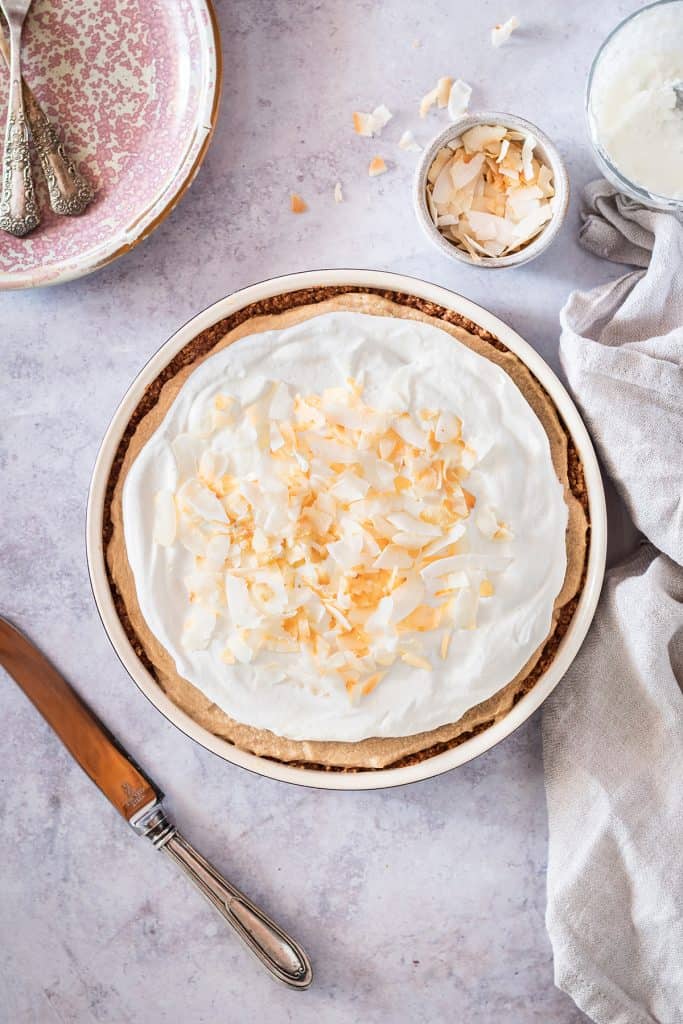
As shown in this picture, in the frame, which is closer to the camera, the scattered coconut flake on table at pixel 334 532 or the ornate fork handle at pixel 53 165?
the scattered coconut flake on table at pixel 334 532

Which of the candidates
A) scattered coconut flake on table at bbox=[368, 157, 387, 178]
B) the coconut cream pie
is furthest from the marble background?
the coconut cream pie

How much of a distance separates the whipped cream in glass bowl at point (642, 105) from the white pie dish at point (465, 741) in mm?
359

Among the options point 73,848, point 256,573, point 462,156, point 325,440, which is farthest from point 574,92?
point 73,848

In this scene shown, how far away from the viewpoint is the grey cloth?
148 cm

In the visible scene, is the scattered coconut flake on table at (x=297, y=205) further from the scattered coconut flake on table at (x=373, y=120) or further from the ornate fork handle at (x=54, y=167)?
the ornate fork handle at (x=54, y=167)

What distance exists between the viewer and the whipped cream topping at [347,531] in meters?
1.37

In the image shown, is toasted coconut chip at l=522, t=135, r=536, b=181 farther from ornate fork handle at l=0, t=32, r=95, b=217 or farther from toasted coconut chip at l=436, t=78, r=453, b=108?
ornate fork handle at l=0, t=32, r=95, b=217

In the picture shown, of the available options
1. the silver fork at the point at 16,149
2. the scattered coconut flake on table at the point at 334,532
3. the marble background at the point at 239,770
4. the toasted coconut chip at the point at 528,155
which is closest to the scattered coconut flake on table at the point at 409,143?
the marble background at the point at 239,770

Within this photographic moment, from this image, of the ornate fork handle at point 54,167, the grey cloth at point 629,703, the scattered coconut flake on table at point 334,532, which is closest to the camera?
the scattered coconut flake on table at point 334,532

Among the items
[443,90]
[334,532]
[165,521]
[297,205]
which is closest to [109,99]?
[297,205]

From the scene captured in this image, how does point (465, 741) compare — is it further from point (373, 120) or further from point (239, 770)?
point (373, 120)

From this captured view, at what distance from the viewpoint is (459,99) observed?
1637 mm

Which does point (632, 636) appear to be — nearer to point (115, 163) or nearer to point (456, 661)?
point (456, 661)

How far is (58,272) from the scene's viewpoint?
1559mm
